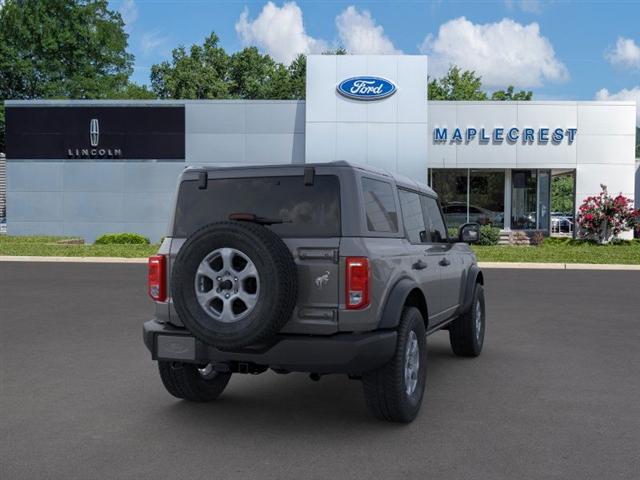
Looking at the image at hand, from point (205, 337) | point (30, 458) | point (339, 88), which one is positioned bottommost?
point (30, 458)

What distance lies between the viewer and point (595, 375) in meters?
6.91

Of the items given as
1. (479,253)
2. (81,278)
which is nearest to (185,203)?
(81,278)

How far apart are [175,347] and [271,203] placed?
47.5 inches

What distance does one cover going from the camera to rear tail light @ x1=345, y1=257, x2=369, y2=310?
186 inches

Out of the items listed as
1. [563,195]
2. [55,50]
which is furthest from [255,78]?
[563,195]

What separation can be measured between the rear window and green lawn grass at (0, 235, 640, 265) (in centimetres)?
1768

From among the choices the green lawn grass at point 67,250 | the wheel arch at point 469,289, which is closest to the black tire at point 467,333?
the wheel arch at point 469,289

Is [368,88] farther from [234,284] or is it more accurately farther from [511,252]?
[234,284]

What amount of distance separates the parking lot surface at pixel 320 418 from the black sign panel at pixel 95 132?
69.1 ft

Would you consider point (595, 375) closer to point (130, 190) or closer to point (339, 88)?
point (339, 88)

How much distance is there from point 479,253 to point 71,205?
17.0 m

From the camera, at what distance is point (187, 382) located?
5621 mm

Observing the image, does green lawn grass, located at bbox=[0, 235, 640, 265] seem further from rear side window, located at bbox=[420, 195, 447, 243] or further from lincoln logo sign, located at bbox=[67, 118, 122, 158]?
rear side window, located at bbox=[420, 195, 447, 243]

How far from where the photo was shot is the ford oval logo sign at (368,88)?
27.4 meters
